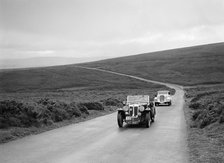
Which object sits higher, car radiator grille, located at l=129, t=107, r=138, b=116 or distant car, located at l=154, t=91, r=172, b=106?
car radiator grille, located at l=129, t=107, r=138, b=116

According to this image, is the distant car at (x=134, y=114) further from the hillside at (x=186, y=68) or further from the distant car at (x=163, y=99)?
the hillside at (x=186, y=68)

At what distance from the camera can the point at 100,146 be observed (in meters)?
13.0

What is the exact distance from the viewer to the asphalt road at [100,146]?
10711 mm

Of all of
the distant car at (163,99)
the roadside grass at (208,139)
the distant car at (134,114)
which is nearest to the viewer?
the roadside grass at (208,139)

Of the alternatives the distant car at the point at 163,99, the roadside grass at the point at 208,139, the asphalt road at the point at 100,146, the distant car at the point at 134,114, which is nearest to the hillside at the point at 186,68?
the distant car at the point at 163,99

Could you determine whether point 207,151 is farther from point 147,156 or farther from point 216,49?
point 216,49

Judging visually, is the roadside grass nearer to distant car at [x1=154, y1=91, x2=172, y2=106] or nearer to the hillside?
distant car at [x1=154, y1=91, x2=172, y2=106]

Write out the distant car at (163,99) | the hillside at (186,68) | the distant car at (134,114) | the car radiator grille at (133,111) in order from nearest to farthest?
the distant car at (134,114), the car radiator grille at (133,111), the distant car at (163,99), the hillside at (186,68)

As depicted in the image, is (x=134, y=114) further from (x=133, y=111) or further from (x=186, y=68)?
(x=186, y=68)

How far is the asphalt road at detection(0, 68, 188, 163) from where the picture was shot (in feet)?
35.1

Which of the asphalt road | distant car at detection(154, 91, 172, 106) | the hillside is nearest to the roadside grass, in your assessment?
the asphalt road

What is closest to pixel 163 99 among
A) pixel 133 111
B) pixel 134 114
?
pixel 133 111

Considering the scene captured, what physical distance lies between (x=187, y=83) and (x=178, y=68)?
32668 mm

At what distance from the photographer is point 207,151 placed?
11.5 meters
